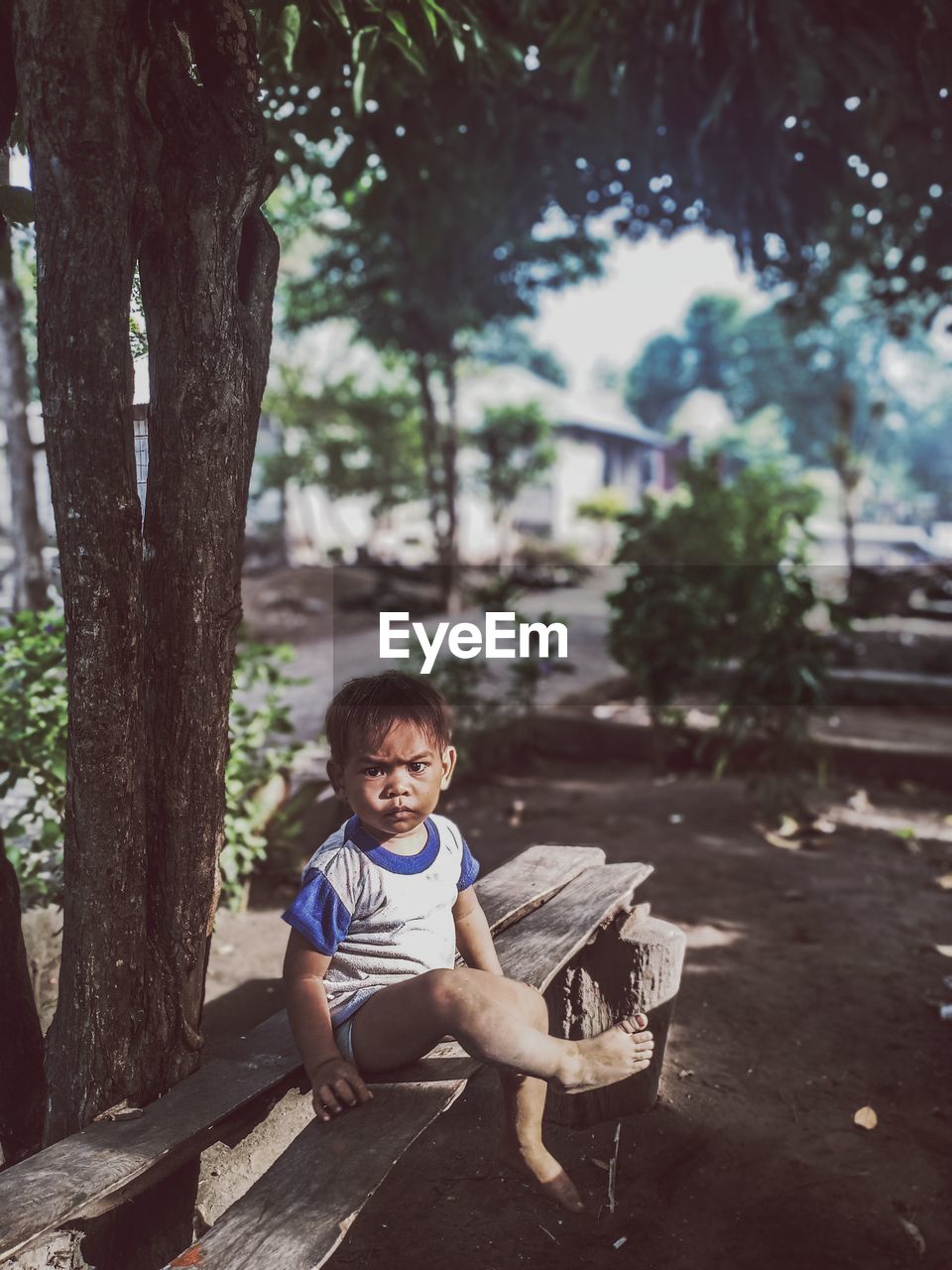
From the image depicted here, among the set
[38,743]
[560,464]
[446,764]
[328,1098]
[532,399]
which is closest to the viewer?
[328,1098]

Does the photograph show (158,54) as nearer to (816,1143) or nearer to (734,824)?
(816,1143)

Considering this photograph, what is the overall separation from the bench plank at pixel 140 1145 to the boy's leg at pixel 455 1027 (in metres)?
0.19

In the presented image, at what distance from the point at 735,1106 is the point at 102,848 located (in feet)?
6.38

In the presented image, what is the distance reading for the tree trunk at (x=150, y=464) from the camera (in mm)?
1835

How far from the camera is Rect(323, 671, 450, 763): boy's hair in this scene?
2135 millimetres

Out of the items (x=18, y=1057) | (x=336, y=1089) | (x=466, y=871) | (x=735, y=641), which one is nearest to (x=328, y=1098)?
(x=336, y=1089)

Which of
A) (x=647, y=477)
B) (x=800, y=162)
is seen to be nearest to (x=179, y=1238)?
(x=800, y=162)

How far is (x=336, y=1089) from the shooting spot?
1970 millimetres

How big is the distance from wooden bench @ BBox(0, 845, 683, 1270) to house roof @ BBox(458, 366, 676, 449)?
1902cm

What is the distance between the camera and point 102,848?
6.47ft

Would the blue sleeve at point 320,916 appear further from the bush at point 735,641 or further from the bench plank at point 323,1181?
the bush at point 735,641

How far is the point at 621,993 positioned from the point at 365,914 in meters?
1.09

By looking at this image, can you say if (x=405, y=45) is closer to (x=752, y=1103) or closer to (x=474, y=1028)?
(x=474, y=1028)

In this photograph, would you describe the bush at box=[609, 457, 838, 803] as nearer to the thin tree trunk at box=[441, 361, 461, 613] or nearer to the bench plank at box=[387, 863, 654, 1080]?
the bench plank at box=[387, 863, 654, 1080]
